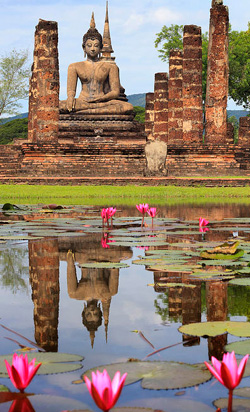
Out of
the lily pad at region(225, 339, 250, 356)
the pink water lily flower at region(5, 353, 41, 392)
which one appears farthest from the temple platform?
the pink water lily flower at region(5, 353, 41, 392)

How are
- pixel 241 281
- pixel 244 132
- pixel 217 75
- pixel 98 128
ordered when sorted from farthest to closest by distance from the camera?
pixel 244 132, pixel 98 128, pixel 217 75, pixel 241 281

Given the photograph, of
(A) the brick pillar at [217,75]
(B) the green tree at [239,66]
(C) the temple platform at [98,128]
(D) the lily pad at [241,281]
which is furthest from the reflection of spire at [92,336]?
(B) the green tree at [239,66]

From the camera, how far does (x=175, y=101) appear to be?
1210 inches

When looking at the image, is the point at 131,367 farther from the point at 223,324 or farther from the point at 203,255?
the point at 203,255

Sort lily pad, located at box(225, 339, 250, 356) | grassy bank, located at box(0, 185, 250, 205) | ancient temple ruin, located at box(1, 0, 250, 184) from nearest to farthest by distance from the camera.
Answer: lily pad, located at box(225, 339, 250, 356) → grassy bank, located at box(0, 185, 250, 205) → ancient temple ruin, located at box(1, 0, 250, 184)

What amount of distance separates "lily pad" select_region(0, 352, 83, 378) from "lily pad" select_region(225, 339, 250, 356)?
1.60ft

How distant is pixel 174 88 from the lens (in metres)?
30.9

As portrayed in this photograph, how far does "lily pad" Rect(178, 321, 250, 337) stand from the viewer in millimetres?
2217

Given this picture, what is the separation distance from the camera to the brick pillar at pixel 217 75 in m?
20.7

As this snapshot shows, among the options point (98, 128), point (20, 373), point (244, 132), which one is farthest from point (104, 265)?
point (244, 132)

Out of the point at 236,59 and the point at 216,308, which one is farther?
the point at 236,59

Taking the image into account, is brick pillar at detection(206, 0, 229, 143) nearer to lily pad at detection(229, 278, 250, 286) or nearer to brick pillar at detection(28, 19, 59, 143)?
brick pillar at detection(28, 19, 59, 143)

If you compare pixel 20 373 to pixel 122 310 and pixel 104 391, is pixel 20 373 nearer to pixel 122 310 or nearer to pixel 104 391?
pixel 104 391

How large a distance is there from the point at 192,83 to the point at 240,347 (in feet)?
73.0
